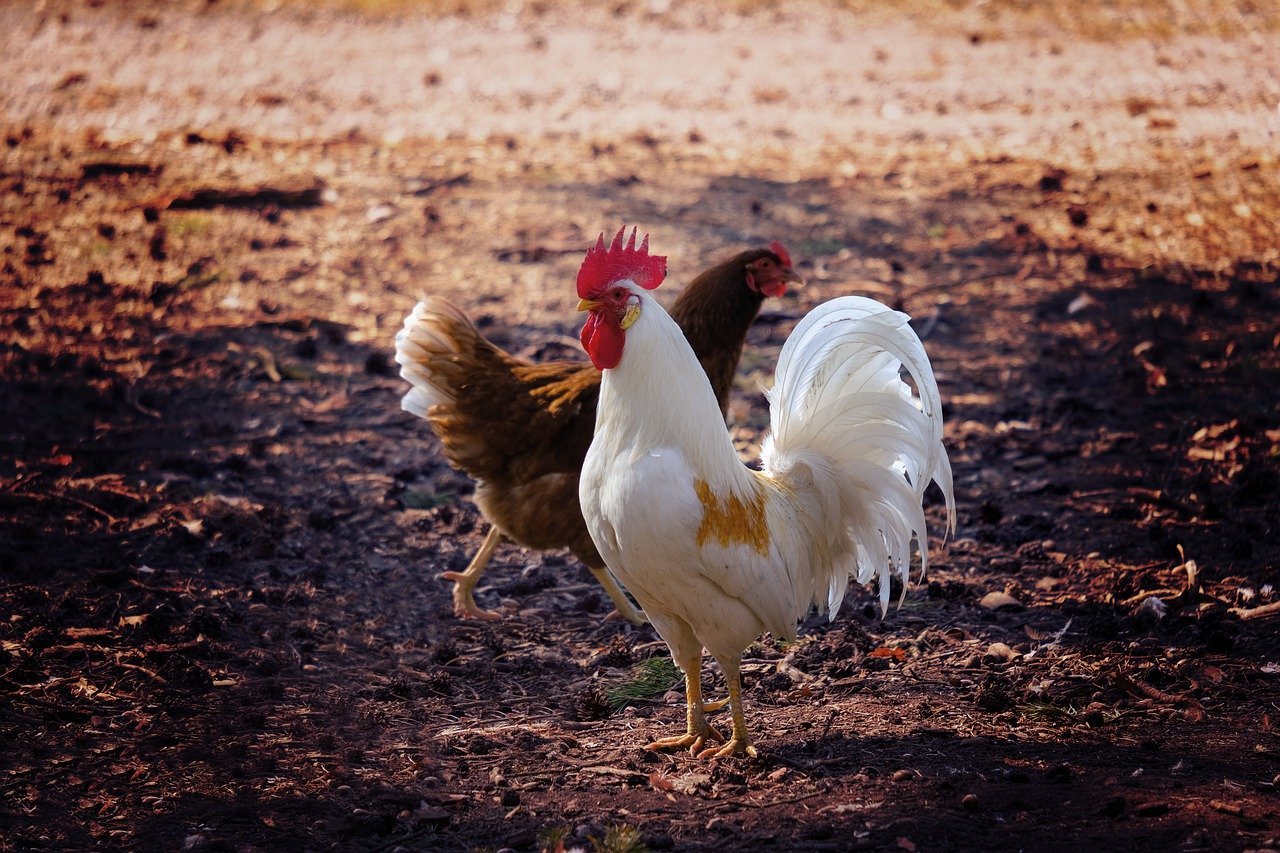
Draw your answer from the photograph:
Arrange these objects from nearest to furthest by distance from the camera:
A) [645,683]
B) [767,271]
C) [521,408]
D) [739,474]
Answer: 1. [739,474]
2. [645,683]
3. [521,408]
4. [767,271]

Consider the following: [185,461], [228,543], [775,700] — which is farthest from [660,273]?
[185,461]

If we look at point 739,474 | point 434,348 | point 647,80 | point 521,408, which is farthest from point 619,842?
point 647,80

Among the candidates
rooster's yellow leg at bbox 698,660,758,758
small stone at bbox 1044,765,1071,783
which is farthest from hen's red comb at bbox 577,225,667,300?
small stone at bbox 1044,765,1071,783

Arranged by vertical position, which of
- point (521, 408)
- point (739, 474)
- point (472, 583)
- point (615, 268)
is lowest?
point (472, 583)

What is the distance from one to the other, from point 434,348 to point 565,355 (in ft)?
8.27

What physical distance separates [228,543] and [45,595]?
101cm

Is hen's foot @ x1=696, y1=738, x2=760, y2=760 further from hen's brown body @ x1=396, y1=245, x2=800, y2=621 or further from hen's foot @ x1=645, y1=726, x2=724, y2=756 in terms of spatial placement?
hen's brown body @ x1=396, y1=245, x2=800, y2=621

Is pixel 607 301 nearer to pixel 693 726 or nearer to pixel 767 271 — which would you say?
pixel 693 726

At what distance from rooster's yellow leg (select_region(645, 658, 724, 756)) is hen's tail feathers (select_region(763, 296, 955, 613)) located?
875mm

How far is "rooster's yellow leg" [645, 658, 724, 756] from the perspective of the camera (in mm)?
4930

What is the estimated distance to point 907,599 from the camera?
19.9 ft

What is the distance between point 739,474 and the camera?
4660 millimetres

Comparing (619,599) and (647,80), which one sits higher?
(647,80)

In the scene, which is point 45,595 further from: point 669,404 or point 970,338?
point 970,338
